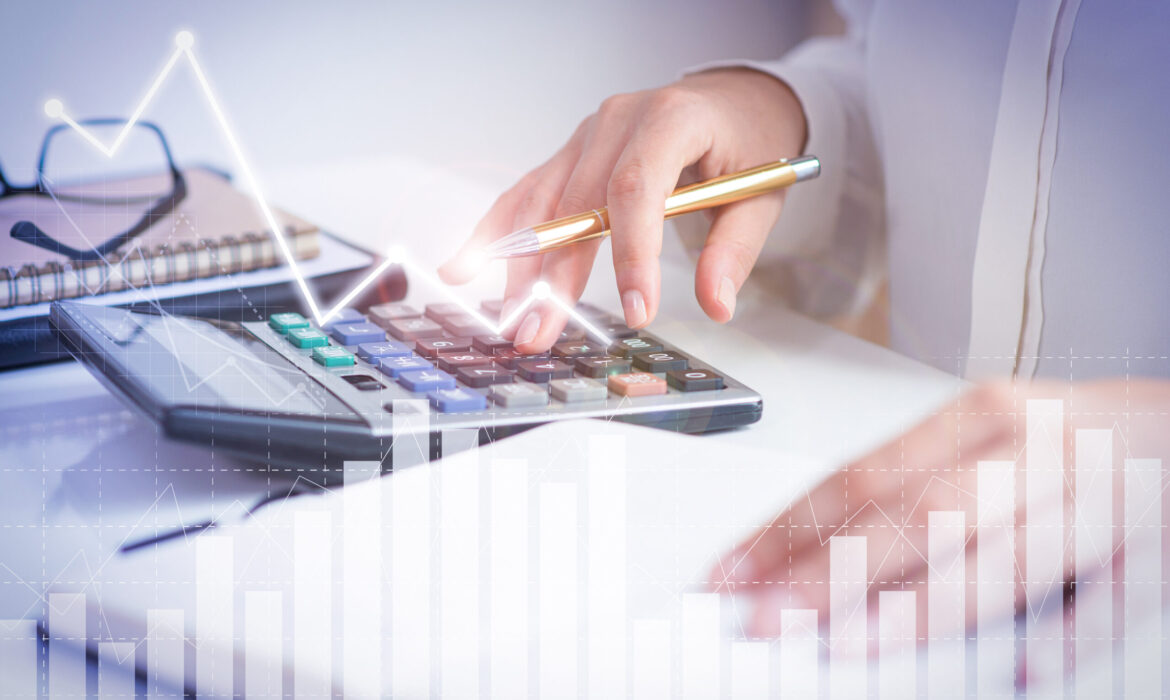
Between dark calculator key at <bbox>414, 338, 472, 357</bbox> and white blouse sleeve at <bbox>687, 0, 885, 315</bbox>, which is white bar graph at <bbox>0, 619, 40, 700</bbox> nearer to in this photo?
dark calculator key at <bbox>414, 338, 472, 357</bbox>

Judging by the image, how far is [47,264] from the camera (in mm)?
412

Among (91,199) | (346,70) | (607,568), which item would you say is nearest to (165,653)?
(607,568)

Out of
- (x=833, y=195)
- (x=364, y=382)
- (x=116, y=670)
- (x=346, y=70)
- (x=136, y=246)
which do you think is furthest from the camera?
(x=346, y=70)

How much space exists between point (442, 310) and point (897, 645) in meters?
0.24

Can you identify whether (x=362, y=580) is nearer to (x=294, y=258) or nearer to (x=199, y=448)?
(x=199, y=448)

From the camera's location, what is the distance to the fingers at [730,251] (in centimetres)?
39

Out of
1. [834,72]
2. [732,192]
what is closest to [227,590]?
[732,192]

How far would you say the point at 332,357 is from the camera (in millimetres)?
348

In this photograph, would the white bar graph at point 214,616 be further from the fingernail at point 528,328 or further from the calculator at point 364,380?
the fingernail at point 528,328

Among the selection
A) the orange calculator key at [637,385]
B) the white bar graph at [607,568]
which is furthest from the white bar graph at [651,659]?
the orange calculator key at [637,385]

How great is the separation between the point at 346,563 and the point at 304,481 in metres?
0.04

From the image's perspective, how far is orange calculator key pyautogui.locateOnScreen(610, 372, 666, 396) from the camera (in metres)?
0.34

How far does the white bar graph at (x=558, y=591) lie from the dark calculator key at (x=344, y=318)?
0.45ft

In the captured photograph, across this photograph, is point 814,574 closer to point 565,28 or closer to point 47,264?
point 47,264
